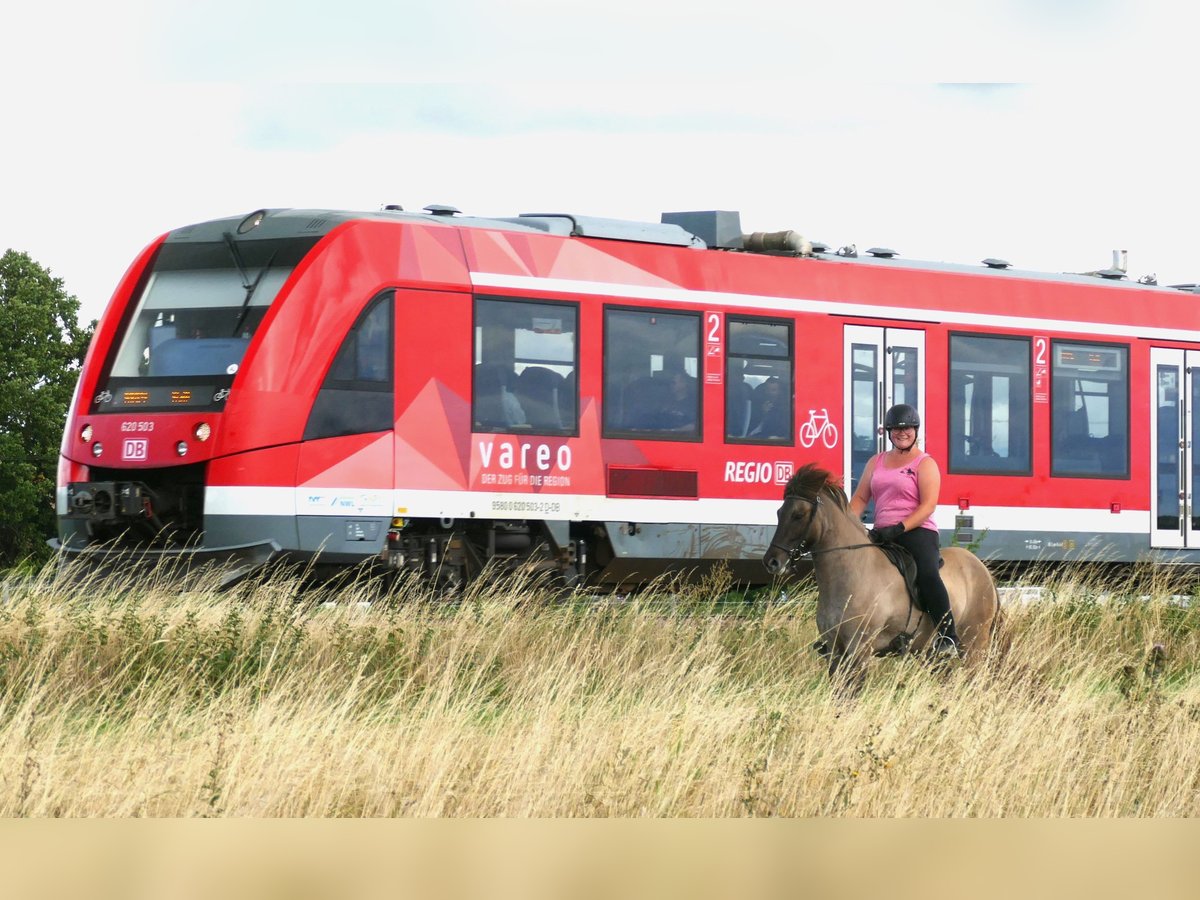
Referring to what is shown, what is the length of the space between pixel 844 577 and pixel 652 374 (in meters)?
5.73

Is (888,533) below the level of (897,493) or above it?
below

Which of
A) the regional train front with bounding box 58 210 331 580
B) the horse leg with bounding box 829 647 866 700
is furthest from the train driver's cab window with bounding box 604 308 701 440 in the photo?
the horse leg with bounding box 829 647 866 700

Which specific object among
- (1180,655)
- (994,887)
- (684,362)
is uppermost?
(684,362)

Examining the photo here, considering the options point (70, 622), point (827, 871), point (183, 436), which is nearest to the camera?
point (827, 871)

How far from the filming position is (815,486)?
32.6ft

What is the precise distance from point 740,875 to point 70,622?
7.45 metres

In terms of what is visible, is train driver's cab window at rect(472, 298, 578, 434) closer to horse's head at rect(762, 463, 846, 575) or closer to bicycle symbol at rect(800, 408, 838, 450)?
bicycle symbol at rect(800, 408, 838, 450)

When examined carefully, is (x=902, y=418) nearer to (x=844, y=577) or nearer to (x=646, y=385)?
(x=844, y=577)

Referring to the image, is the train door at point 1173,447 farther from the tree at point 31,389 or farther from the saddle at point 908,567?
the tree at point 31,389

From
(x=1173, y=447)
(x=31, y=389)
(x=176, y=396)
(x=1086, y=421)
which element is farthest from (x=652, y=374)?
(x=31, y=389)

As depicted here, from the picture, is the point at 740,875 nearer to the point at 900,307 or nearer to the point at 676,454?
the point at 676,454

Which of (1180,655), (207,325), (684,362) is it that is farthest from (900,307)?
(207,325)

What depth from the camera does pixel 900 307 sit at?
17156mm

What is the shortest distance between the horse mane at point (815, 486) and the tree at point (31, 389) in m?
40.2
